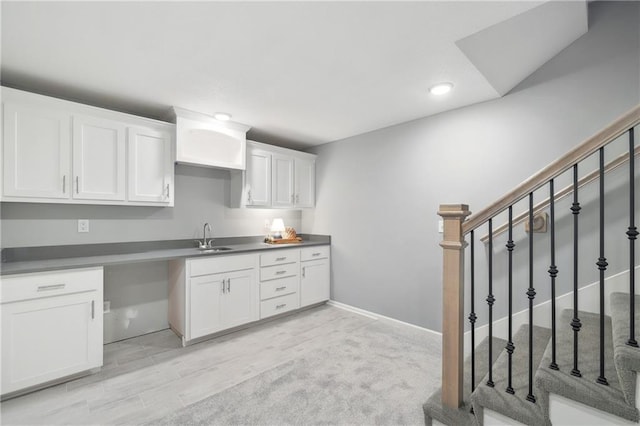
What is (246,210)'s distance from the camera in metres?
3.91

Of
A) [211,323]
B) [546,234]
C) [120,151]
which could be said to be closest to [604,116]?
[546,234]

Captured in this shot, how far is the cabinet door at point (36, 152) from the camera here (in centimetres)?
216

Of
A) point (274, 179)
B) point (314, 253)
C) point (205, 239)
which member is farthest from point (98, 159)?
point (314, 253)

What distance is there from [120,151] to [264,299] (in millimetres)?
2055

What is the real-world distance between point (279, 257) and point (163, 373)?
1593 mm

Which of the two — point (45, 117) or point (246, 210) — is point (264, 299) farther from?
point (45, 117)

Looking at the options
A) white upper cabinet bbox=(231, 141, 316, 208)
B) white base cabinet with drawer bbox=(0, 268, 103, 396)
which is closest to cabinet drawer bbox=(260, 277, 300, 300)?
white upper cabinet bbox=(231, 141, 316, 208)

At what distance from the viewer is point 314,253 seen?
392 cm

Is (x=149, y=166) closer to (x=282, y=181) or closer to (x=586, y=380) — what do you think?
(x=282, y=181)

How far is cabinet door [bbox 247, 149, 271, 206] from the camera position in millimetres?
3564

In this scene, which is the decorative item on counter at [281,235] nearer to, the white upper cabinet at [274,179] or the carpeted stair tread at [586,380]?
the white upper cabinet at [274,179]

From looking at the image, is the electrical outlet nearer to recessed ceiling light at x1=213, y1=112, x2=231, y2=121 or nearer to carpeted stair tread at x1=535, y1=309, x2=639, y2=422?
recessed ceiling light at x1=213, y1=112, x2=231, y2=121

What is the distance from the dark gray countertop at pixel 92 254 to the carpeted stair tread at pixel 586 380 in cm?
263

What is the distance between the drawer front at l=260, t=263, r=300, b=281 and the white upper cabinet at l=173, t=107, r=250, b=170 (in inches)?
47.7
